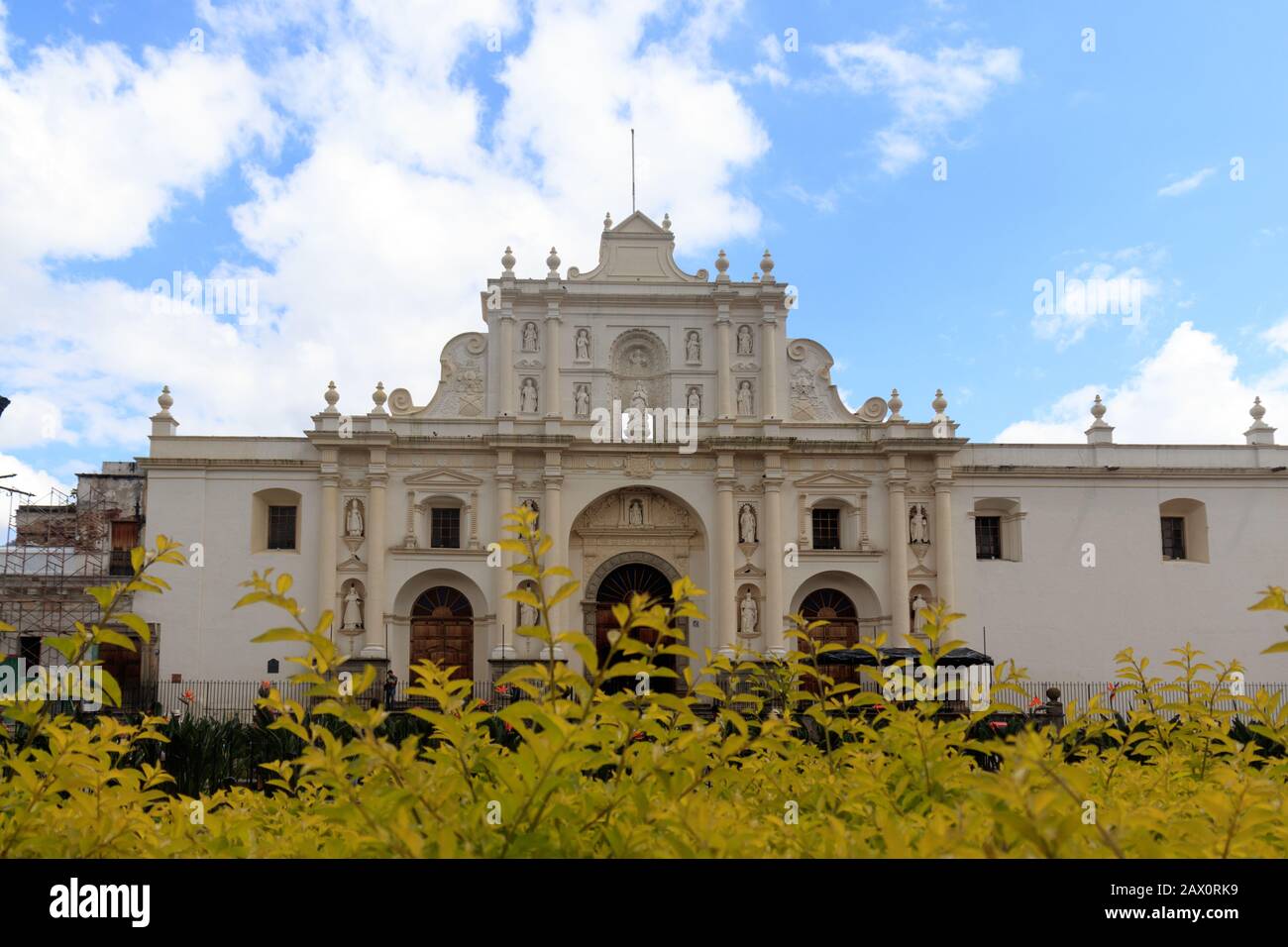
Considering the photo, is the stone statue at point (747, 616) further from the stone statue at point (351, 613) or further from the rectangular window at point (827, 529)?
the stone statue at point (351, 613)

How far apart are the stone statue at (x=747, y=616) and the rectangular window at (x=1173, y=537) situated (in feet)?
39.9

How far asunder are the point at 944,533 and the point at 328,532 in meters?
16.7

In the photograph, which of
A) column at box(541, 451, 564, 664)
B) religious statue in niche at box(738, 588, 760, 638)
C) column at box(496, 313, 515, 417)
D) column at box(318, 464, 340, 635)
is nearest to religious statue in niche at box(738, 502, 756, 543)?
religious statue in niche at box(738, 588, 760, 638)

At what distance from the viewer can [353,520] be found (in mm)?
27078

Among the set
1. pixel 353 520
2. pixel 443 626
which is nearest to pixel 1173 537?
pixel 443 626

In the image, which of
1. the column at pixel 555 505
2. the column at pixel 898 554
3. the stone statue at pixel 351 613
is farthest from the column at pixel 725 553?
the stone statue at pixel 351 613

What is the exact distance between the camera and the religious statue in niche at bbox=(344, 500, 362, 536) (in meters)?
27.0

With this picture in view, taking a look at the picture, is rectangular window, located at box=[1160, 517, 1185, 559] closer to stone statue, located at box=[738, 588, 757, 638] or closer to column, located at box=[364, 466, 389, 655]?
stone statue, located at box=[738, 588, 757, 638]

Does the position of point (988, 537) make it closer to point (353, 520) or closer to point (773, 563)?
point (773, 563)

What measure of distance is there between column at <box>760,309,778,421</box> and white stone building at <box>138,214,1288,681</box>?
2.8 inches

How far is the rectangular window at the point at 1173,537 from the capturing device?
2897 cm

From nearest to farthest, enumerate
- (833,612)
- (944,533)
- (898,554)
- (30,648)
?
1. (898,554)
2. (944,533)
3. (833,612)
4. (30,648)

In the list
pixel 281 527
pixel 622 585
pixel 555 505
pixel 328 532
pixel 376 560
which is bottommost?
pixel 622 585
